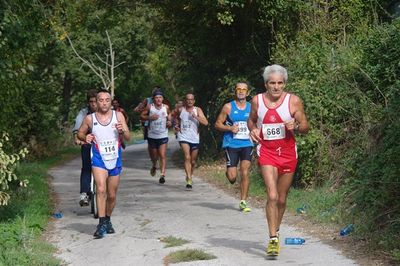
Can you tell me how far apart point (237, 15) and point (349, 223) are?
1214 centimetres

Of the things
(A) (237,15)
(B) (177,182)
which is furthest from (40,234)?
(A) (237,15)

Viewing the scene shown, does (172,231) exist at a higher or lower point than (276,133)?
lower

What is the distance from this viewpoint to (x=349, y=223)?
31.5ft

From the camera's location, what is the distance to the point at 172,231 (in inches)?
405

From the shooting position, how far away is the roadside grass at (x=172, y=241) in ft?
Answer: 30.3

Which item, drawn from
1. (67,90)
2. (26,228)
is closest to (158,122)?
(26,228)

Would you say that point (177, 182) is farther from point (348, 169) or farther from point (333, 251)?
point (333, 251)

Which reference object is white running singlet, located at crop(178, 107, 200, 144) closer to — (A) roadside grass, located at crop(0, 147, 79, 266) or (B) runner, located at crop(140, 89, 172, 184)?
(B) runner, located at crop(140, 89, 172, 184)

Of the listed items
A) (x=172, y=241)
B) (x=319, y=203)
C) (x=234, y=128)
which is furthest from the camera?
(x=234, y=128)

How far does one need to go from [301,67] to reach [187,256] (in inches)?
274

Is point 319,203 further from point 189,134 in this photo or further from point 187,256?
point 189,134

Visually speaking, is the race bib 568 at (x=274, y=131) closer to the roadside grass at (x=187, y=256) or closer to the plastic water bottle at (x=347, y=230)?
the roadside grass at (x=187, y=256)

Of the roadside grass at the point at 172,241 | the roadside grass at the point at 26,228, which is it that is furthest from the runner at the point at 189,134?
the roadside grass at the point at 172,241

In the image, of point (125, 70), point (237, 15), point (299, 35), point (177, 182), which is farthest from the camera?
point (125, 70)
